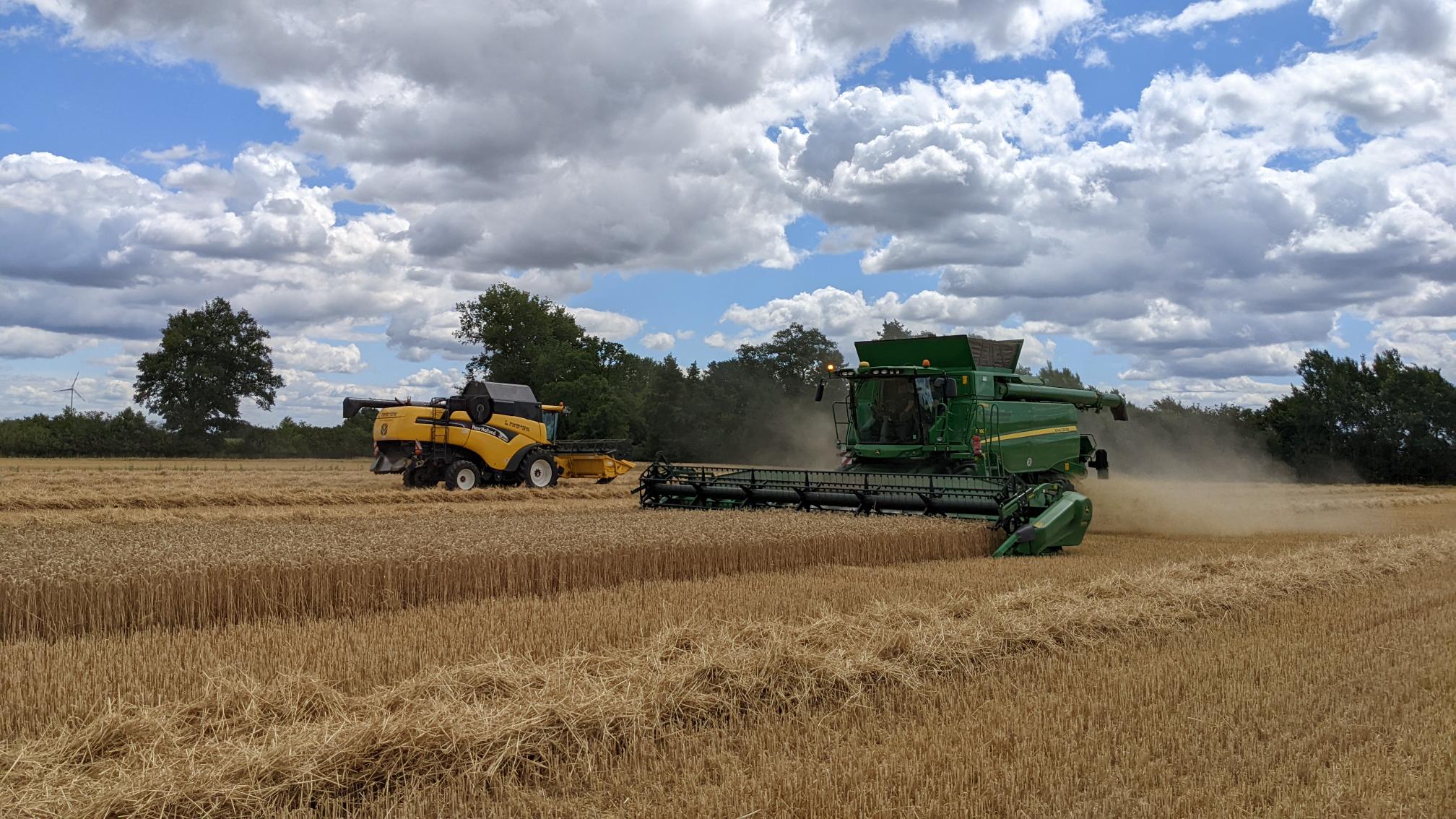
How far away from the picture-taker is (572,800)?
349 cm

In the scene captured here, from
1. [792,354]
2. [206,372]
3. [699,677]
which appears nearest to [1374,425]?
[792,354]

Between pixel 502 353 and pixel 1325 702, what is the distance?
2075 inches

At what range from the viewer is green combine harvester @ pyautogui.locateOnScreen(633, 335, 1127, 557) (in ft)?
40.3

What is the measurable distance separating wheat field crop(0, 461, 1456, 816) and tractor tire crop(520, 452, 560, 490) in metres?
10.4

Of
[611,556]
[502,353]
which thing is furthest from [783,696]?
[502,353]

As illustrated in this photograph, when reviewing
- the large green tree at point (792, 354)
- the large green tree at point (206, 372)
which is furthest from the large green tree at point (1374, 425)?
the large green tree at point (206, 372)

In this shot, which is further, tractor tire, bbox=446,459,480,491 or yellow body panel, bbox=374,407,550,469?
yellow body panel, bbox=374,407,550,469

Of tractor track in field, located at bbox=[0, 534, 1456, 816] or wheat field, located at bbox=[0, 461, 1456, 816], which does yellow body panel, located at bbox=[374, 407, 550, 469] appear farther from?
tractor track in field, located at bbox=[0, 534, 1456, 816]

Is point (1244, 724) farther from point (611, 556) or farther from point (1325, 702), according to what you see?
point (611, 556)

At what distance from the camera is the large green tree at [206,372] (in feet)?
166

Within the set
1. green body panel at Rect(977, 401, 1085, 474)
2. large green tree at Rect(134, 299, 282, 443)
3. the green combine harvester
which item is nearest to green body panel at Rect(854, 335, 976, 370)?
the green combine harvester

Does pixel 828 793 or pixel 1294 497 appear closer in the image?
pixel 828 793

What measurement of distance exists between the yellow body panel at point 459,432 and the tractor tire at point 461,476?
0.41 m

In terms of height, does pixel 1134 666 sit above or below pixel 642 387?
below
